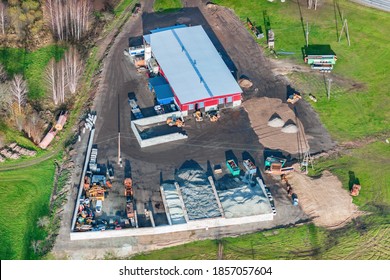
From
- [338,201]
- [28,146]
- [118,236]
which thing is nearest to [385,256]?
[338,201]

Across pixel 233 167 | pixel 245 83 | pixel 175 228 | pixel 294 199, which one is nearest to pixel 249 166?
pixel 233 167

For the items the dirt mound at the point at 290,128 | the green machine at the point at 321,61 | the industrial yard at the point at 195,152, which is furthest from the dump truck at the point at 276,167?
the green machine at the point at 321,61

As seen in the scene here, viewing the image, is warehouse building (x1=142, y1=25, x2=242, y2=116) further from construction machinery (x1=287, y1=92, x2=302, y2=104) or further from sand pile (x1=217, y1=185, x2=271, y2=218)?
sand pile (x1=217, y1=185, x2=271, y2=218)

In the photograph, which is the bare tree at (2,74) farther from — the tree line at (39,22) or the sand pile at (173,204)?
the sand pile at (173,204)

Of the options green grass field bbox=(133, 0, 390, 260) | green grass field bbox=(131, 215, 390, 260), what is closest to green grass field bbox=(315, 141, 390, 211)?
green grass field bbox=(133, 0, 390, 260)

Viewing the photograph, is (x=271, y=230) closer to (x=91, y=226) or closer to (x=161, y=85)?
(x=91, y=226)
